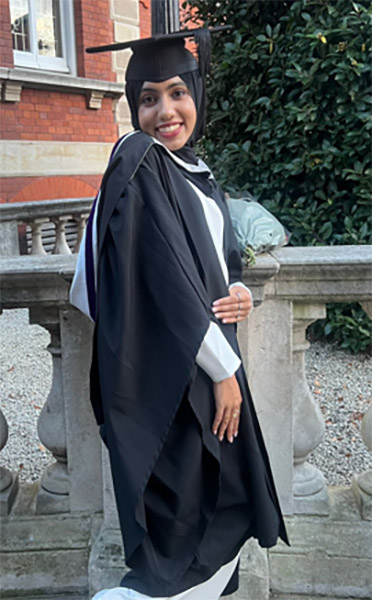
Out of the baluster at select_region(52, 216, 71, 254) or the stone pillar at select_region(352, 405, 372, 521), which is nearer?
the stone pillar at select_region(352, 405, 372, 521)

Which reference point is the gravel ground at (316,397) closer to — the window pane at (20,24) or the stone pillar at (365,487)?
the stone pillar at (365,487)

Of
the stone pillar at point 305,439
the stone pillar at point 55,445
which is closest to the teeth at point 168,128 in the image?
the stone pillar at point 55,445

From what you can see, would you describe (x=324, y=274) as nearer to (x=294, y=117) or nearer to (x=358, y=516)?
(x=358, y=516)

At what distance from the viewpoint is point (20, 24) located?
29.0 feet

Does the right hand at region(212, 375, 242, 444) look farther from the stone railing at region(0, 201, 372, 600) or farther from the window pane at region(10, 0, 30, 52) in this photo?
the window pane at region(10, 0, 30, 52)

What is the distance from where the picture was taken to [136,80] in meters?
1.55

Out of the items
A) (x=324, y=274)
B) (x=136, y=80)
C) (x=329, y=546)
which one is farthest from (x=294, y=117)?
(x=329, y=546)

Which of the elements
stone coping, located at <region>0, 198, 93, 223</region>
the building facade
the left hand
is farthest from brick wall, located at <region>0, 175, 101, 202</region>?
the left hand

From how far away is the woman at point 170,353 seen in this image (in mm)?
1327

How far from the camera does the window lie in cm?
879

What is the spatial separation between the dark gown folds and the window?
848cm

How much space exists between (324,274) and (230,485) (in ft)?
2.74

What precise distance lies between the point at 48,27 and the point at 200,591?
9745 mm

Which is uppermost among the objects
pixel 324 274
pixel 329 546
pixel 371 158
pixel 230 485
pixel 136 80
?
pixel 136 80
